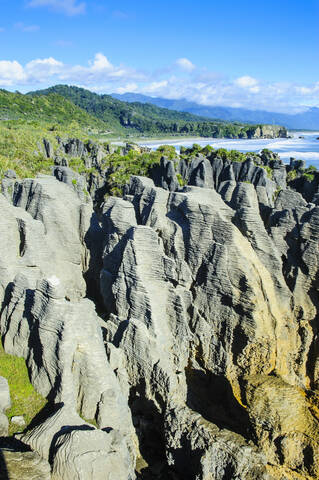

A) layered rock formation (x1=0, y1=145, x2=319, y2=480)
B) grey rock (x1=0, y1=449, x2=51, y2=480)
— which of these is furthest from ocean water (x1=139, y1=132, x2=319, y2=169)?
grey rock (x1=0, y1=449, x2=51, y2=480)

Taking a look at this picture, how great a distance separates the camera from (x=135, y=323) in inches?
500

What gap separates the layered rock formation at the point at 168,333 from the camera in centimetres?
1019

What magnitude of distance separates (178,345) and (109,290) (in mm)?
3721

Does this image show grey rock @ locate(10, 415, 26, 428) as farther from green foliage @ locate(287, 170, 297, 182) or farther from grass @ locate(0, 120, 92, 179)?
green foliage @ locate(287, 170, 297, 182)

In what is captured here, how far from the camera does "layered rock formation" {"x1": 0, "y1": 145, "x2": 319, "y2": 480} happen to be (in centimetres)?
1019

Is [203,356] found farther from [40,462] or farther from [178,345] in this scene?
[40,462]

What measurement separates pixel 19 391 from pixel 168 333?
551 cm

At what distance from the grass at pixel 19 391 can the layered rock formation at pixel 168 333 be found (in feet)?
0.99

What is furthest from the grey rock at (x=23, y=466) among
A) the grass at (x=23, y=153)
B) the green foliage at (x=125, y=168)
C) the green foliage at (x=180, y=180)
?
the grass at (x=23, y=153)

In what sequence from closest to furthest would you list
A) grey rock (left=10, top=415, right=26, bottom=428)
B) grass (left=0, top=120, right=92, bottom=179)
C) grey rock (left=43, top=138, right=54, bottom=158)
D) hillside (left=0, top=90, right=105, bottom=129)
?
grey rock (left=10, top=415, right=26, bottom=428) → grass (left=0, top=120, right=92, bottom=179) → grey rock (left=43, top=138, right=54, bottom=158) → hillside (left=0, top=90, right=105, bottom=129)

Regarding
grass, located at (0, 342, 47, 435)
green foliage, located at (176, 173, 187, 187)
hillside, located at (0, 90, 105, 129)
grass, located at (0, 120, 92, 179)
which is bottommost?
grass, located at (0, 342, 47, 435)

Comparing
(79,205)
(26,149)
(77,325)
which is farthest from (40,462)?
(26,149)

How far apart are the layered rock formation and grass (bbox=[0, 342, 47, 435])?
0.30 meters

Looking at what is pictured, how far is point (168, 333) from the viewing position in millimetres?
13664
